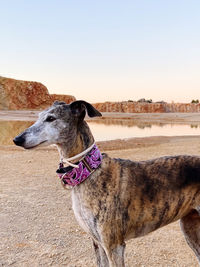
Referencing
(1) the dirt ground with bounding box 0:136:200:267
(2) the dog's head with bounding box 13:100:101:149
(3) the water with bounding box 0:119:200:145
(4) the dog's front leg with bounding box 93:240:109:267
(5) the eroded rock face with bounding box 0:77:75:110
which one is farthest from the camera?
(5) the eroded rock face with bounding box 0:77:75:110

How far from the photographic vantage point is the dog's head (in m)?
2.89

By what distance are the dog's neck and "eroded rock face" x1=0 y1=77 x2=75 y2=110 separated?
133215mm

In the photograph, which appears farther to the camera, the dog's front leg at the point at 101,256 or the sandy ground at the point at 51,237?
the sandy ground at the point at 51,237

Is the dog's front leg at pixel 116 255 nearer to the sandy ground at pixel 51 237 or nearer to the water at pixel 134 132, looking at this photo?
the sandy ground at pixel 51 237

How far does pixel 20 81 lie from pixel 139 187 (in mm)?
150184

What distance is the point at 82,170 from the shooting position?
2.94 m

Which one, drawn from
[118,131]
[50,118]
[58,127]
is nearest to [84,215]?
[58,127]

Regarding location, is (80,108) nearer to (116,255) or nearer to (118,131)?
(116,255)

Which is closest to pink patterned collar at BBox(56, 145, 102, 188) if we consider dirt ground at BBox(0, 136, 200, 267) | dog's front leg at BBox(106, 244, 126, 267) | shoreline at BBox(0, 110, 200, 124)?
dog's front leg at BBox(106, 244, 126, 267)

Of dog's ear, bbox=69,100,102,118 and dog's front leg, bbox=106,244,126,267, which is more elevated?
dog's ear, bbox=69,100,102,118

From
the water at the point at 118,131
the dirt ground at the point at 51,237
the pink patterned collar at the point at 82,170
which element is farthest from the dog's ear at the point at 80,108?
the water at the point at 118,131

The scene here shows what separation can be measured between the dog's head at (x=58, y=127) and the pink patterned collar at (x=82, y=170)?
279 millimetres

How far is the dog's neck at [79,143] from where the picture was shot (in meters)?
2.93

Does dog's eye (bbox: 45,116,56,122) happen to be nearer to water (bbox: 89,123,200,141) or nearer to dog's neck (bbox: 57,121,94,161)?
dog's neck (bbox: 57,121,94,161)
